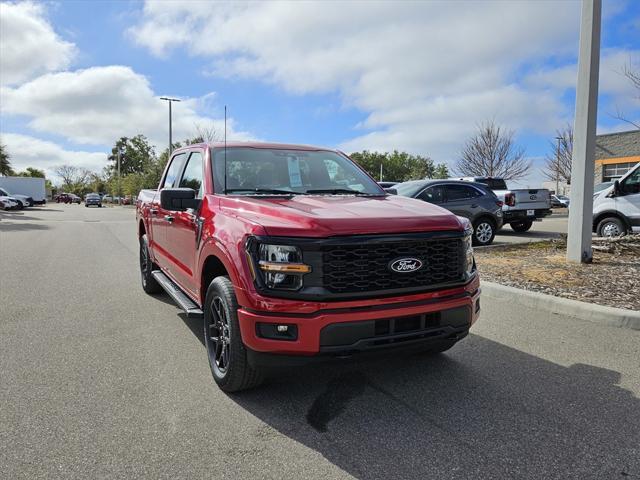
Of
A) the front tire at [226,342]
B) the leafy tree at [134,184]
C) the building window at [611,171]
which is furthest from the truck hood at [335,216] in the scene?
the leafy tree at [134,184]

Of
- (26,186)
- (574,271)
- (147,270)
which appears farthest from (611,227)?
(26,186)

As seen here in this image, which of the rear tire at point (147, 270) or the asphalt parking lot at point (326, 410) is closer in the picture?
the asphalt parking lot at point (326, 410)

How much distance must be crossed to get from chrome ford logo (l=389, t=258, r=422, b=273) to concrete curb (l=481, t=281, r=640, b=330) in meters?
3.16

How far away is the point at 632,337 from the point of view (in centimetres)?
468

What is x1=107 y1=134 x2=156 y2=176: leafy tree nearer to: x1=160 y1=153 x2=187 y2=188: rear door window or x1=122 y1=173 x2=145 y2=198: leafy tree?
x1=122 y1=173 x2=145 y2=198: leafy tree

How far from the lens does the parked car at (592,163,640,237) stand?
10539 millimetres

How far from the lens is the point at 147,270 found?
6711 mm

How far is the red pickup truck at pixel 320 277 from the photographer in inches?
115

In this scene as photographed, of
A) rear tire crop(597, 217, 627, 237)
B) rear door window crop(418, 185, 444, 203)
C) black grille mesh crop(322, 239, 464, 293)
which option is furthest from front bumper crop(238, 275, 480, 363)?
rear tire crop(597, 217, 627, 237)

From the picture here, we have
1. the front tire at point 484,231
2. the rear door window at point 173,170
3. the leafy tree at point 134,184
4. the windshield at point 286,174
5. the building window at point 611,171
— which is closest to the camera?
the windshield at point 286,174

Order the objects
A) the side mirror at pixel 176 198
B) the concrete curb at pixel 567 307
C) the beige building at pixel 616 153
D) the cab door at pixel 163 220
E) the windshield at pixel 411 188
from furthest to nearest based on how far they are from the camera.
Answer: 1. the beige building at pixel 616 153
2. the windshield at pixel 411 188
3. the cab door at pixel 163 220
4. the concrete curb at pixel 567 307
5. the side mirror at pixel 176 198

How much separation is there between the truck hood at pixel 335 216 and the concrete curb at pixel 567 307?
2786mm

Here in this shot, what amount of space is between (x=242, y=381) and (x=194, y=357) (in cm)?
107

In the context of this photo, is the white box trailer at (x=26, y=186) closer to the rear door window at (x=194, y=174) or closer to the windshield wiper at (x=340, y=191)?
the rear door window at (x=194, y=174)
